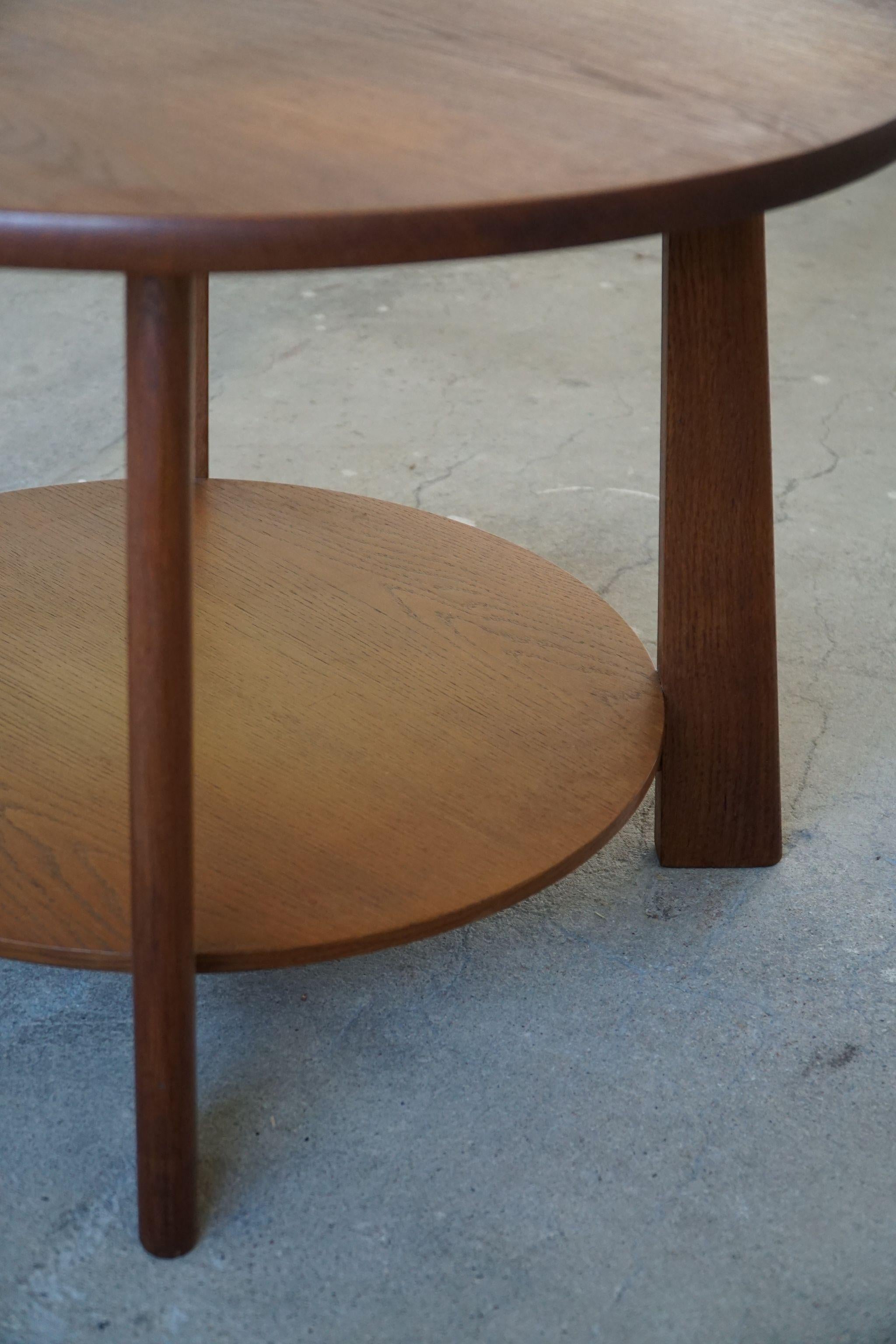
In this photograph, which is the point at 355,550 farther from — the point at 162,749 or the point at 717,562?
the point at 162,749

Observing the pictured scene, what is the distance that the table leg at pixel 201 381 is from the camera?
1.41 metres

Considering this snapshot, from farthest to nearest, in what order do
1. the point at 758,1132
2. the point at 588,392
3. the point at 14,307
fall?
the point at 14,307, the point at 588,392, the point at 758,1132

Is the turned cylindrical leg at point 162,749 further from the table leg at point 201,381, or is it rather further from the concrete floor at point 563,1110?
the table leg at point 201,381

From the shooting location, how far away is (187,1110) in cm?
89

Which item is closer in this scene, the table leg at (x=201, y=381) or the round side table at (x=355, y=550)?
the round side table at (x=355, y=550)

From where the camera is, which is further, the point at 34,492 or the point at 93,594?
the point at 34,492

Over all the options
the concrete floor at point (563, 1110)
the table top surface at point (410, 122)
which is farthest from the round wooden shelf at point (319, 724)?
the table top surface at point (410, 122)

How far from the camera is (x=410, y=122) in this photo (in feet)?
2.57

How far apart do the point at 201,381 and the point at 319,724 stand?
0.47m

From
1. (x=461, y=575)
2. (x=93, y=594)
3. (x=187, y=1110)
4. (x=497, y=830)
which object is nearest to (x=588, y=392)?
(x=461, y=575)

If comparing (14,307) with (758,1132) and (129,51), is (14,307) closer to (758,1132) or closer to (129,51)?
(129,51)

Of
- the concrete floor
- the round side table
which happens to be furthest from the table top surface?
the concrete floor

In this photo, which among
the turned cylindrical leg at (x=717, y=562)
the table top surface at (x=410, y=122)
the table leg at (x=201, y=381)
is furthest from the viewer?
the table leg at (x=201, y=381)

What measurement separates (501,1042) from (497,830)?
0.17 meters
